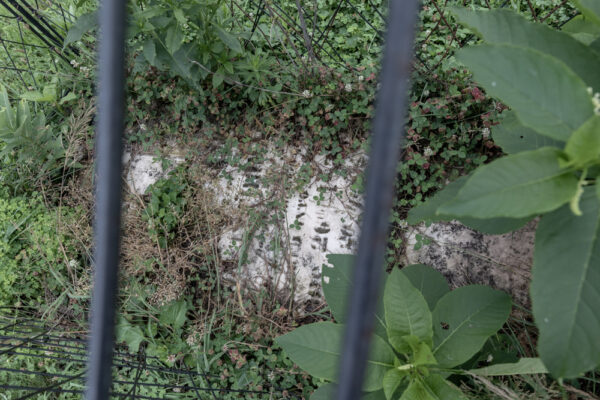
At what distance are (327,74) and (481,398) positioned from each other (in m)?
2.03

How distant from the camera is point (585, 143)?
812mm

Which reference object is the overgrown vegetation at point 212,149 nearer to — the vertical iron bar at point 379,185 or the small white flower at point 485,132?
the small white flower at point 485,132

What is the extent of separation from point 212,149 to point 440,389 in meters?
2.15

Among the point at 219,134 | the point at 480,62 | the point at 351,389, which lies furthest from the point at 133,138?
the point at 351,389

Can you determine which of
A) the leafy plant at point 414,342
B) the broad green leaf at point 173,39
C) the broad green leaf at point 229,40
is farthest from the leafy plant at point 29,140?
the leafy plant at point 414,342

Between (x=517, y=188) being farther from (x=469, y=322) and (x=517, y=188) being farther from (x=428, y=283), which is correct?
(x=428, y=283)

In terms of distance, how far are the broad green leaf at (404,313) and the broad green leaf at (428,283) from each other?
0.41 m

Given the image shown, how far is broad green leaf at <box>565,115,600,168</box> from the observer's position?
801 millimetres

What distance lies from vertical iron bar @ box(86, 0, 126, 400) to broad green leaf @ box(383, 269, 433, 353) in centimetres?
103

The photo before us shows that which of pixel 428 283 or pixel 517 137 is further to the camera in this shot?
pixel 428 283

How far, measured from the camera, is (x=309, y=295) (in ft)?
8.19

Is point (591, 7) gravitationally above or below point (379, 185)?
above

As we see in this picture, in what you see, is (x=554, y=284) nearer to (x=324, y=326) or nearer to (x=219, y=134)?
(x=324, y=326)

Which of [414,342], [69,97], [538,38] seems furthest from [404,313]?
[69,97]
